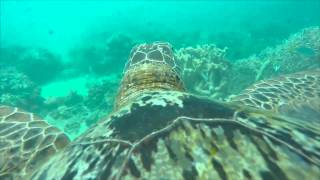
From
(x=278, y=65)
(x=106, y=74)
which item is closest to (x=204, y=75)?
(x=278, y=65)

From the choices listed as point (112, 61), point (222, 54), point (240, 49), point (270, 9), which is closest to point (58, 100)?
point (112, 61)

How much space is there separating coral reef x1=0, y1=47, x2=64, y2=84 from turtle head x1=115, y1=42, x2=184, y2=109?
11.5 meters

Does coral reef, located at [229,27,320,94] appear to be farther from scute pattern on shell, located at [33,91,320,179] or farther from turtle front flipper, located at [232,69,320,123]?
scute pattern on shell, located at [33,91,320,179]

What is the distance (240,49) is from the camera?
14.6 m

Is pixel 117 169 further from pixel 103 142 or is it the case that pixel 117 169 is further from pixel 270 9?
pixel 270 9

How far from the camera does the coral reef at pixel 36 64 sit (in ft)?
47.5

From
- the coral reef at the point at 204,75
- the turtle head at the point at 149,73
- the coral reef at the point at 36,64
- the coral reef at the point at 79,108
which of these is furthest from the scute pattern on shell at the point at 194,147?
the coral reef at the point at 36,64

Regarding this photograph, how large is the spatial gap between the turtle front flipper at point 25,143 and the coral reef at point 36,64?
11.1 m

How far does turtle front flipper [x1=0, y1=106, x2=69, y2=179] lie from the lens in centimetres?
280

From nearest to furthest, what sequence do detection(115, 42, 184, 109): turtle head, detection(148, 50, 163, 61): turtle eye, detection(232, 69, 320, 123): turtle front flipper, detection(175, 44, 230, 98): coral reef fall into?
detection(115, 42, 184, 109): turtle head → detection(148, 50, 163, 61): turtle eye → detection(232, 69, 320, 123): turtle front flipper → detection(175, 44, 230, 98): coral reef

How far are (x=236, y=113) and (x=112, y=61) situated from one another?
1240 centimetres

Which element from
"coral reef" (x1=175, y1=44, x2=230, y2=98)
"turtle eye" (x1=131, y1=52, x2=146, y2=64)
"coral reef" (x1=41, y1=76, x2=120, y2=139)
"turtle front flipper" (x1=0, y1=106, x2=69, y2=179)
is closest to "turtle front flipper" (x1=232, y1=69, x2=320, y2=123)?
"turtle eye" (x1=131, y1=52, x2=146, y2=64)

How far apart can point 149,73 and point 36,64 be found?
42.9 ft

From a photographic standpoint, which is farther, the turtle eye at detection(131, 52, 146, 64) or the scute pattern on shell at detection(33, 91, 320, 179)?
the turtle eye at detection(131, 52, 146, 64)
